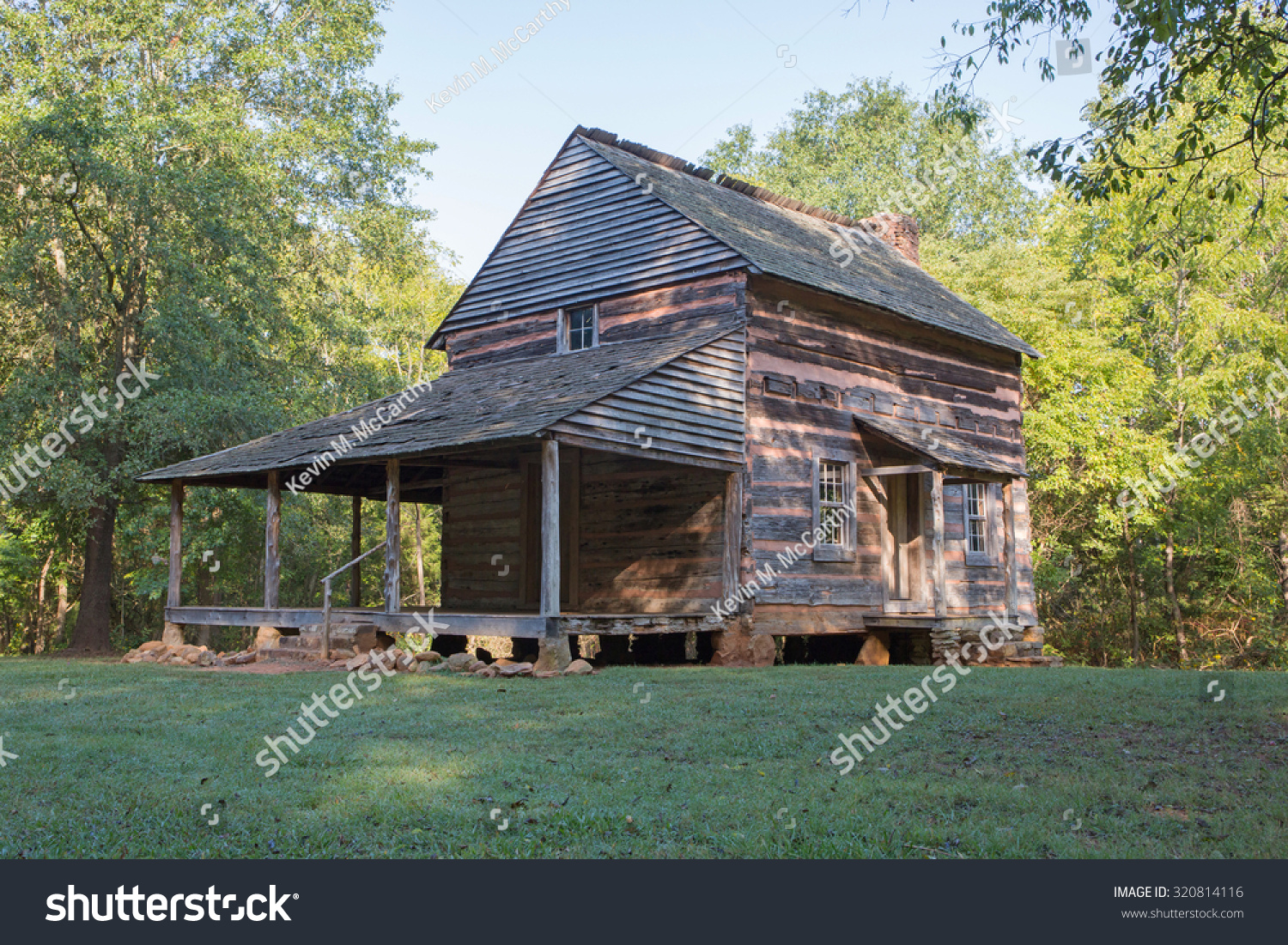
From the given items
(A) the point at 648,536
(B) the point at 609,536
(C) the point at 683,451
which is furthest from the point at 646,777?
(B) the point at 609,536

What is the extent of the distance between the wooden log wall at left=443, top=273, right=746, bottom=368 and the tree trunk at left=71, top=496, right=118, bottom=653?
815 centimetres

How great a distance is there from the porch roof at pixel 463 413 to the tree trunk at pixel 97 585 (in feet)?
16.2

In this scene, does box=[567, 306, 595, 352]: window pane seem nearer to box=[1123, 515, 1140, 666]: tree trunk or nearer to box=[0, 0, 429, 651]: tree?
box=[0, 0, 429, 651]: tree

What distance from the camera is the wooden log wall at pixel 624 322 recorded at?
17.3 meters

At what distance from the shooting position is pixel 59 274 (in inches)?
898

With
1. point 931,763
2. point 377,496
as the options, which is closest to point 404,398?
point 377,496

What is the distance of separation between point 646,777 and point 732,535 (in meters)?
9.65

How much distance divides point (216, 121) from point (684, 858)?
2326cm

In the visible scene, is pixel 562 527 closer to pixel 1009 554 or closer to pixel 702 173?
pixel 1009 554

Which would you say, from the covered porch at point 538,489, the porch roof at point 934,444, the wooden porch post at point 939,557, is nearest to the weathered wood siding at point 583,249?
the covered porch at point 538,489

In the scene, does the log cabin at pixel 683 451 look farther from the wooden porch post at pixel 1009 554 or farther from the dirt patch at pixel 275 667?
the dirt patch at pixel 275 667

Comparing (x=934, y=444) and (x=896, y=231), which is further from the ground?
(x=896, y=231)

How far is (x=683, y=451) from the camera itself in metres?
15.4
